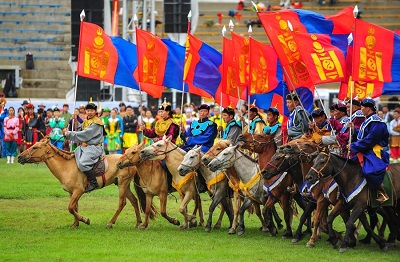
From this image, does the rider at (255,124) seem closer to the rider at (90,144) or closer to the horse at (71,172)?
the horse at (71,172)

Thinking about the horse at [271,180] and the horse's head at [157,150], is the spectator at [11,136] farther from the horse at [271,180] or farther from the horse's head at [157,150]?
the horse at [271,180]

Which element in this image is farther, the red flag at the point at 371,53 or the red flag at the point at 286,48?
the red flag at the point at 286,48

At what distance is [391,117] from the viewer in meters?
40.1

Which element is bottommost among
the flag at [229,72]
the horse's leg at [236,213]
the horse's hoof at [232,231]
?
the horse's hoof at [232,231]

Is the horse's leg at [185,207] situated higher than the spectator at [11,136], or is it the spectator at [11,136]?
the spectator at [11,136]

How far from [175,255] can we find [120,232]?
3.11 meters

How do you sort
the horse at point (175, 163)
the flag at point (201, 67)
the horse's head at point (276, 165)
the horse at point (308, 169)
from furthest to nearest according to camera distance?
the flag at point (201, 67) < the horse at point (175, 163) < the horse's head at point (276, 165) < the horse at point (308, 169)

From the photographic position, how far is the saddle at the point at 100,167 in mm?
19266

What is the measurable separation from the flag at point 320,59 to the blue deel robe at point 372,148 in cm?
159

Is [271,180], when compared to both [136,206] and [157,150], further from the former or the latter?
[136,206]

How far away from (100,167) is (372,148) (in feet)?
17.7

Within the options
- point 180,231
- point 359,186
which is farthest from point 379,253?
point 180,231

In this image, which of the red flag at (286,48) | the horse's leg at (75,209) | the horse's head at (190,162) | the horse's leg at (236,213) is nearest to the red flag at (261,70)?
the red flag at (286,48)

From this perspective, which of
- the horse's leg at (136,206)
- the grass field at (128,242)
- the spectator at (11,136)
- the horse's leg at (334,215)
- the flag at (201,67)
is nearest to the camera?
the grass field at (128,242)
